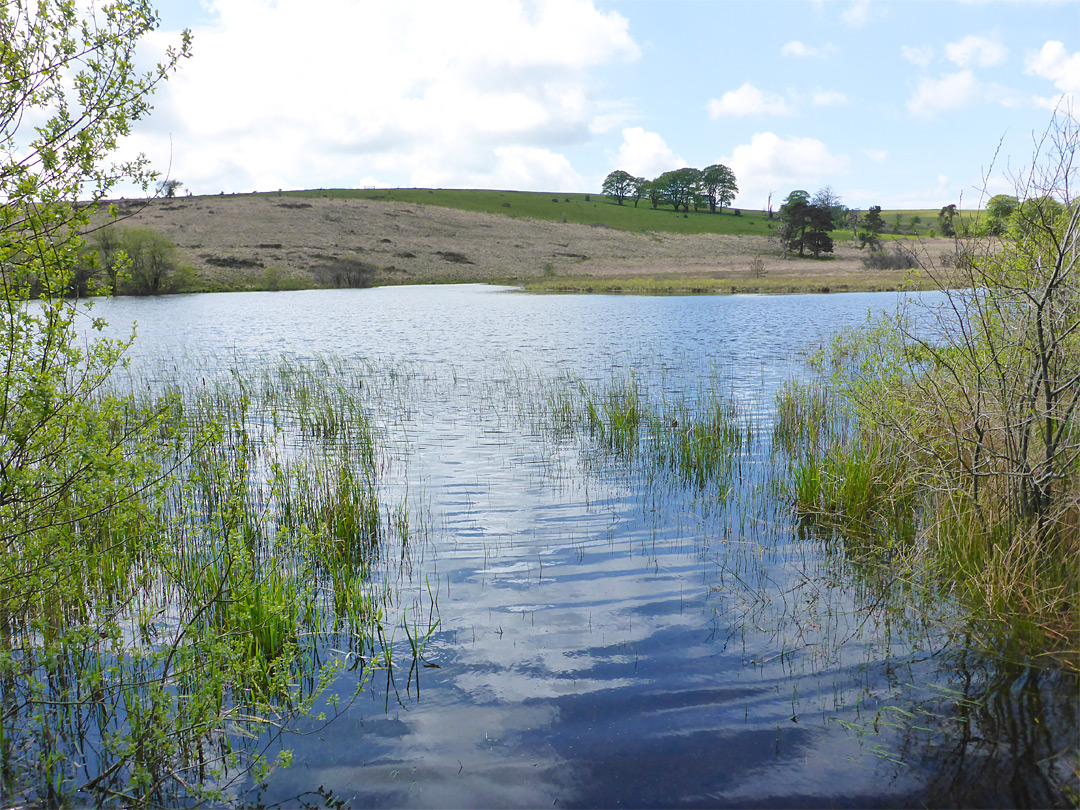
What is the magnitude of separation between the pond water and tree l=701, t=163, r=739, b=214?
12955 centimetres

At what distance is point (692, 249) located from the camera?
91812 millimetres

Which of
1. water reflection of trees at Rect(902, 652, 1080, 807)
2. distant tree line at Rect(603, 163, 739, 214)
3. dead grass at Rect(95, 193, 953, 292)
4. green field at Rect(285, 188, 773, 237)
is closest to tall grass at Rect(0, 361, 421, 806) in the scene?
water reflection of trees at Rect(902, 652, 1080, 807)

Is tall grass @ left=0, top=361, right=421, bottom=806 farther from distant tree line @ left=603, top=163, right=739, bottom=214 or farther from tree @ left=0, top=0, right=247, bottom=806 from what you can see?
distant tree line @ left=603, top=163, right=739, bottom=214

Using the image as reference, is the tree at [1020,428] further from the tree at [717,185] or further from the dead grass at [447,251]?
the tree at [717,185]

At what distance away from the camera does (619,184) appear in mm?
144625

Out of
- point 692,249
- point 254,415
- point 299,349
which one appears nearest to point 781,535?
point 254,415

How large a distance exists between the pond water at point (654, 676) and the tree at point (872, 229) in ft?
277

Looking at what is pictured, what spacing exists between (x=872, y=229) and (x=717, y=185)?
4819cm

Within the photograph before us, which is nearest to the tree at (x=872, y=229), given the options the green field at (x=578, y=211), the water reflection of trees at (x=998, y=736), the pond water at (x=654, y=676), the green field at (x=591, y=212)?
the green field at (x=591, y=212)

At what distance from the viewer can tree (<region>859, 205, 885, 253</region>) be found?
278 ft

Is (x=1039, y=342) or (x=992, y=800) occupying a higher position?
(x=1039, y=342)

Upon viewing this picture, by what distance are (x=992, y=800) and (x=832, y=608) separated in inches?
93.2

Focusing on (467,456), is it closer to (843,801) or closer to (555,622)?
(555,622)

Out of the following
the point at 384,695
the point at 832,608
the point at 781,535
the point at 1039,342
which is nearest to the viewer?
the point at 384,695
